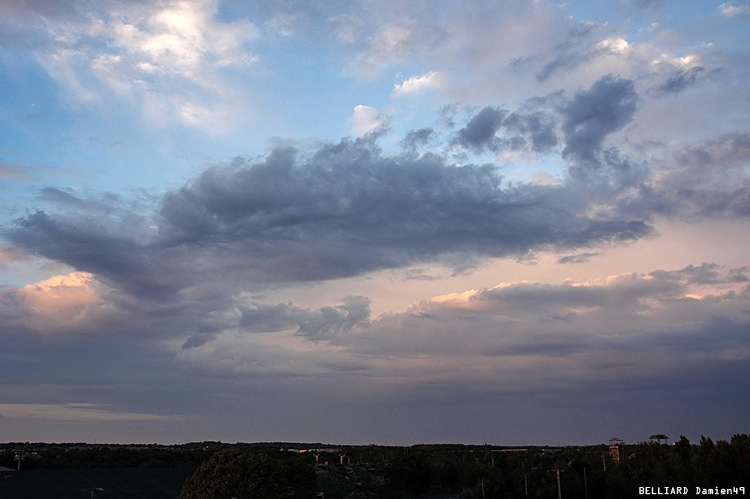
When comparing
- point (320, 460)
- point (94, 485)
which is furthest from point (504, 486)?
point (320, 460)

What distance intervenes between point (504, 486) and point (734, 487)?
23454 mm

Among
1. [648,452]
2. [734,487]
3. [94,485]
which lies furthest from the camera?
[94,485]

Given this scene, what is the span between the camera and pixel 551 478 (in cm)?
5481

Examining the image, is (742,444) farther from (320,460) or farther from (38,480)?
(320,460)

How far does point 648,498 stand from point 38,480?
2242 inches

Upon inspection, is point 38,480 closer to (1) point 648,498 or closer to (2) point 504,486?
(2) point 504,486

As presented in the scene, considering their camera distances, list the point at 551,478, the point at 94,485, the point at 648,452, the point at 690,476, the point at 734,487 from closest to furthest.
Answer: the point at 734,487 → the point at 690,476 → the point at 648,452 → the point at 551,478 → the point at 94,485

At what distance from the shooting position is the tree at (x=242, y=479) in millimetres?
37375

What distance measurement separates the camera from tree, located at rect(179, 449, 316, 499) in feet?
123

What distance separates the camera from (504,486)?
57.6 m

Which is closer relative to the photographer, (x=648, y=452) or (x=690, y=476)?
(x=690, y=476)

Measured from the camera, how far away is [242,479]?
3775 centimetres

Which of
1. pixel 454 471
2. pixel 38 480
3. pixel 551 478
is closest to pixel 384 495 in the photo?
pixel 454 471

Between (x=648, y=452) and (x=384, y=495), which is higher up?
(x=648, y=452)
